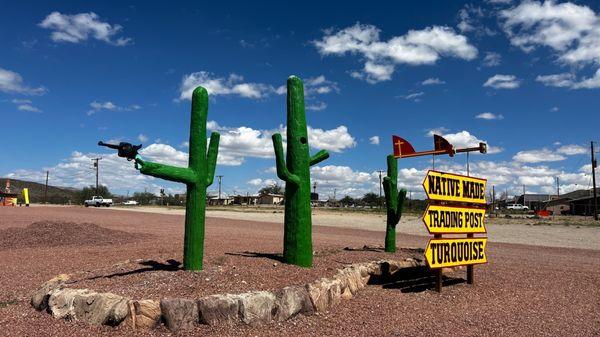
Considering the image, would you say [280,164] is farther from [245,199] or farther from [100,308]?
[245,199]

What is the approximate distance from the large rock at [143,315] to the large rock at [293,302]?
52.7 inches

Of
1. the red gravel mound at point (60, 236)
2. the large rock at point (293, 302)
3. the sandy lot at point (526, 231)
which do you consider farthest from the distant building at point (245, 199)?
the large rock at point (293, 302)

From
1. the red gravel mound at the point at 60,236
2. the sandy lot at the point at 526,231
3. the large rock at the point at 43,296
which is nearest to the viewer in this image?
the large rock at the point at 43,296

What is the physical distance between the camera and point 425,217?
7371mm

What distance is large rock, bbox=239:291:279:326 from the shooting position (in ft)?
16.8

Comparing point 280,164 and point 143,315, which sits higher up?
point 280,164

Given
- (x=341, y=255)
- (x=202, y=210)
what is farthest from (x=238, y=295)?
(x=341, y=255)

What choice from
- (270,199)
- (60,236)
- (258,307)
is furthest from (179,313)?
(270,199)

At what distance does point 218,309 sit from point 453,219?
4.58 meters

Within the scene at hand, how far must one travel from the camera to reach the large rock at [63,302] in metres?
5.20

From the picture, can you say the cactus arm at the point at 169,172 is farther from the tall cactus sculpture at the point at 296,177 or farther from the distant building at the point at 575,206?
the distant building at the point at 575,206

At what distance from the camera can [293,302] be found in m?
5.48

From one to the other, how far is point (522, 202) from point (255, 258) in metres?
116

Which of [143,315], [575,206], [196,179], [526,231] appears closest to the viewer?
[143,315]
